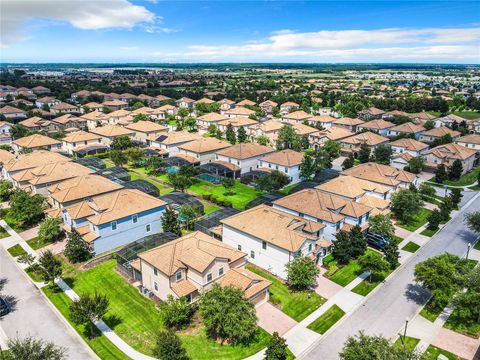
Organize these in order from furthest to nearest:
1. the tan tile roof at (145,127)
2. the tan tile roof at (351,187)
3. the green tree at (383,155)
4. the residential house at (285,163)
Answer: the tan tile roof at (145,127) → the green tree at (383,155) → the residential house at (285,163) → the tan tile roof at (351,187)

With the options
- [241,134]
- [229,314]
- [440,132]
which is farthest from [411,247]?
[440,132]

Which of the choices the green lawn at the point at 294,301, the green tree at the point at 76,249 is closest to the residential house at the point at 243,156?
the green tree at the point at 76,249

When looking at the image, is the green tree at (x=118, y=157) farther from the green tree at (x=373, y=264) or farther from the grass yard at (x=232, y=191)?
the green tree at (x=373, y=264)

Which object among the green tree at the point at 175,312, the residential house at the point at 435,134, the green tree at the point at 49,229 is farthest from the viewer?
the residential house at the point at 435,134

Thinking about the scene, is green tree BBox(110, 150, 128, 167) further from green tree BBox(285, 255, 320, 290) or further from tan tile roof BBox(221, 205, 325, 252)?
green tree BBox(285, 255, 320, 290)

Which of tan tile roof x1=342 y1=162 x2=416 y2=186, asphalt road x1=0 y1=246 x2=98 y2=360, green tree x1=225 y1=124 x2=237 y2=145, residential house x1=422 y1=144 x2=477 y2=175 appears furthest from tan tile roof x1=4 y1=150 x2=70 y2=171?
residential house x1=422 y1=144 x2=477 y2=175
